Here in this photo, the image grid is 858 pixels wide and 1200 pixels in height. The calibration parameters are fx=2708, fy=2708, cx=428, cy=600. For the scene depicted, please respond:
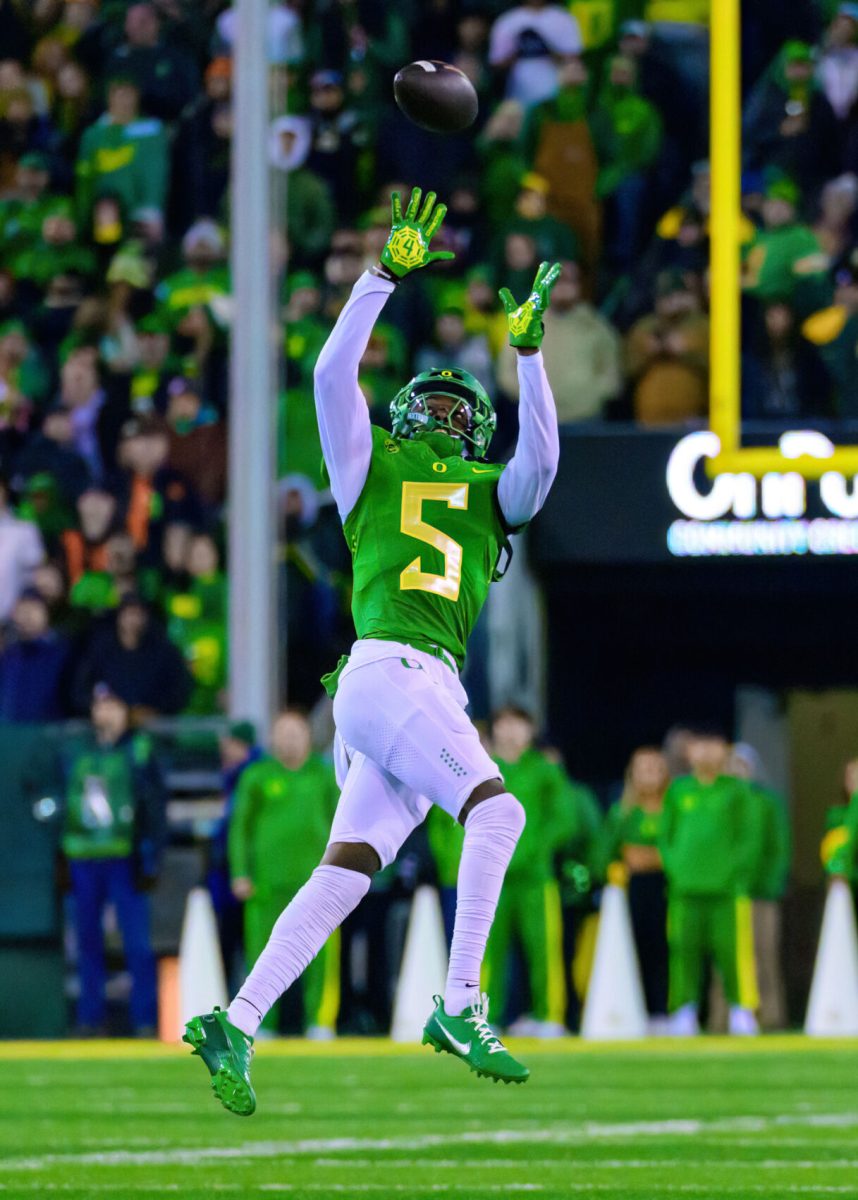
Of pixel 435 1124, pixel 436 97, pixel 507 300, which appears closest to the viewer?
pixel 507 300

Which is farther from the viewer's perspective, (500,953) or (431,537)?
(500,953)

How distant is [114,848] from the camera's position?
12320 mm

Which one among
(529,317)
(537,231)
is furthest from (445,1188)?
(537,231)

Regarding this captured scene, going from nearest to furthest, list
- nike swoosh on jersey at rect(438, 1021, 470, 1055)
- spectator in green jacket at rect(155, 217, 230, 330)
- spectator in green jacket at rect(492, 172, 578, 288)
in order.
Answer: nike swoosh on jersey at rect(438, 1021, 470, 1055)
spectator in green jacket at rect(492, 172, 578, 288)
spectator in green jacket at rect(155, 217, 230, 330)

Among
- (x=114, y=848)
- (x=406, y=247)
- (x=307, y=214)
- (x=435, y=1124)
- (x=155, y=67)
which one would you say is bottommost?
(x=435, y=1124)

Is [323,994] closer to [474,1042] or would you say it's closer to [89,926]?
[89,926]

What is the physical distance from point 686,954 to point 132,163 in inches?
242

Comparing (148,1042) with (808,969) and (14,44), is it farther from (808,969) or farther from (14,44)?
(14,44)

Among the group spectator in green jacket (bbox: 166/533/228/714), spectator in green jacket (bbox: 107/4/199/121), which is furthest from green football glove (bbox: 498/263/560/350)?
spectator in green jacket (bbox: 107/4/199/121)

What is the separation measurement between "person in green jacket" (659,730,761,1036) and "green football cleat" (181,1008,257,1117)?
6.49 metres

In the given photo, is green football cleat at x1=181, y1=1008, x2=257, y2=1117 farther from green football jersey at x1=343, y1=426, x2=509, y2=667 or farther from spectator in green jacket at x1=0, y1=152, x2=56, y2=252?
spectator in green jacket at x1=0, y1=152, x2=56, y2=252

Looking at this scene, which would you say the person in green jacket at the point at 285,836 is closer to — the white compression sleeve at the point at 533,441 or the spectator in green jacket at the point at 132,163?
the spectator in green jacket at the point at 132,163

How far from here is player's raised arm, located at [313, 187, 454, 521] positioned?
631cm

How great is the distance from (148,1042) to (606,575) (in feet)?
12.2
